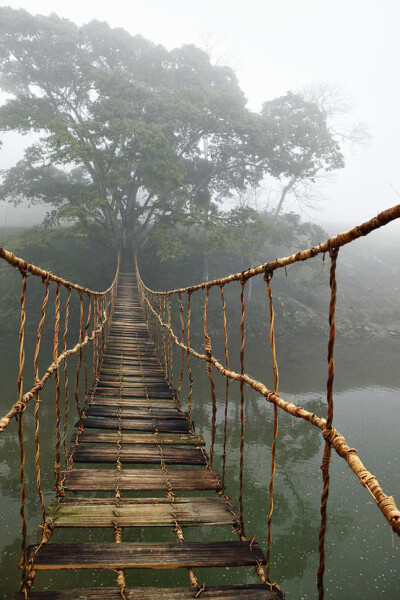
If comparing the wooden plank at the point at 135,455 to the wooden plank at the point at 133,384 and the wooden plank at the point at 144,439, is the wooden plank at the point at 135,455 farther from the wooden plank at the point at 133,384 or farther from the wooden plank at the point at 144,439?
the wooden plank at the point at 133,384

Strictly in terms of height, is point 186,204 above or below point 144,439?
above

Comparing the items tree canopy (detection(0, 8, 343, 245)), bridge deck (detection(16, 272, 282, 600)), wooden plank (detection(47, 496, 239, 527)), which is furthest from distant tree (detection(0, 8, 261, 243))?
wooden plank (detection(47, 496, 239, 527))

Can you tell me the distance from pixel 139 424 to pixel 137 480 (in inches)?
30.5

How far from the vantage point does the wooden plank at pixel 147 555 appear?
1.19 meters

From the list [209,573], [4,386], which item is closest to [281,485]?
[209,573]

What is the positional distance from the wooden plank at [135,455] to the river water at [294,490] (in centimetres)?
112

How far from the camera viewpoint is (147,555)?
125cm

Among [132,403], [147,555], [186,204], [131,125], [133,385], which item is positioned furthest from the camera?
[186,204]

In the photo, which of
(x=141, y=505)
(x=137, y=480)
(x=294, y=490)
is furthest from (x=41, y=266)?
(x=141, y=505)

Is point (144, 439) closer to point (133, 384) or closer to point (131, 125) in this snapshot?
point (133, 384)

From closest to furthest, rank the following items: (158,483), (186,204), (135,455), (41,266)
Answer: (158,483) → (135,455) → (41,266) → (186,204)

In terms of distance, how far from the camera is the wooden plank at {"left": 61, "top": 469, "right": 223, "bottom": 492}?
1771mm

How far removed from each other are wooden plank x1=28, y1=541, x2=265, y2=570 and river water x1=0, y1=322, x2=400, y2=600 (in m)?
0.61

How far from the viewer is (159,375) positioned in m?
3.85
